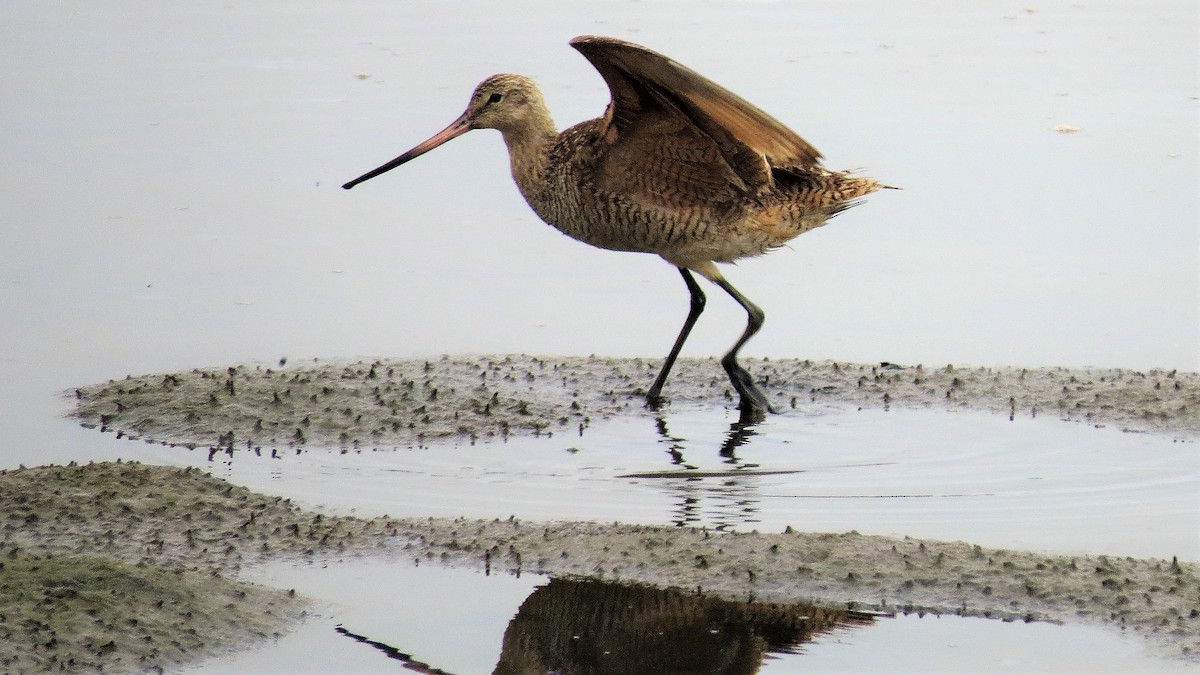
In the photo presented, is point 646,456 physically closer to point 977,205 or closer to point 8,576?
point 8,576

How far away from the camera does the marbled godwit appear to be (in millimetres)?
6988

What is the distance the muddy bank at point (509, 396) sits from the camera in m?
6.59

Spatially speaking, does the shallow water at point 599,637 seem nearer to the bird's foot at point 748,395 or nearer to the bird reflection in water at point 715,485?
the bird reflection in water at point 715,485

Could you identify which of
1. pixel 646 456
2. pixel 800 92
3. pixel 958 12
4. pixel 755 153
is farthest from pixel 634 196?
pixel 958 12

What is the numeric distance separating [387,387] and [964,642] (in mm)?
2821

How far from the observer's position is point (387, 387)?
22.8 ft

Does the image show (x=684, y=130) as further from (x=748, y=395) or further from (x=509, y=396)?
(x=509, y=396)

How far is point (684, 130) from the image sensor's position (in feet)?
23.0

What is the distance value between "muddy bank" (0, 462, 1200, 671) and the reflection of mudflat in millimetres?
89

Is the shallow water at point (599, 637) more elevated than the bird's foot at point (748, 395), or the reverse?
the bird's foot at point (748, 395)

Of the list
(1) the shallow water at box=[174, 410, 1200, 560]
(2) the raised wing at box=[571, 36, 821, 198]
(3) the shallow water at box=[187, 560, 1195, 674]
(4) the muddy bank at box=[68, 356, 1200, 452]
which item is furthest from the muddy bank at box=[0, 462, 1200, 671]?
(2) the raised wing at box=[571, 36, 821, 198]

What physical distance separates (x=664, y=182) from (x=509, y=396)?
1.00 meters

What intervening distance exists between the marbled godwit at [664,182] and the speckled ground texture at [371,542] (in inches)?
23.9

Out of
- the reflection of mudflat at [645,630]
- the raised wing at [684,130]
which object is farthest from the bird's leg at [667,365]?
the reflection of mudflat at [645,630]
